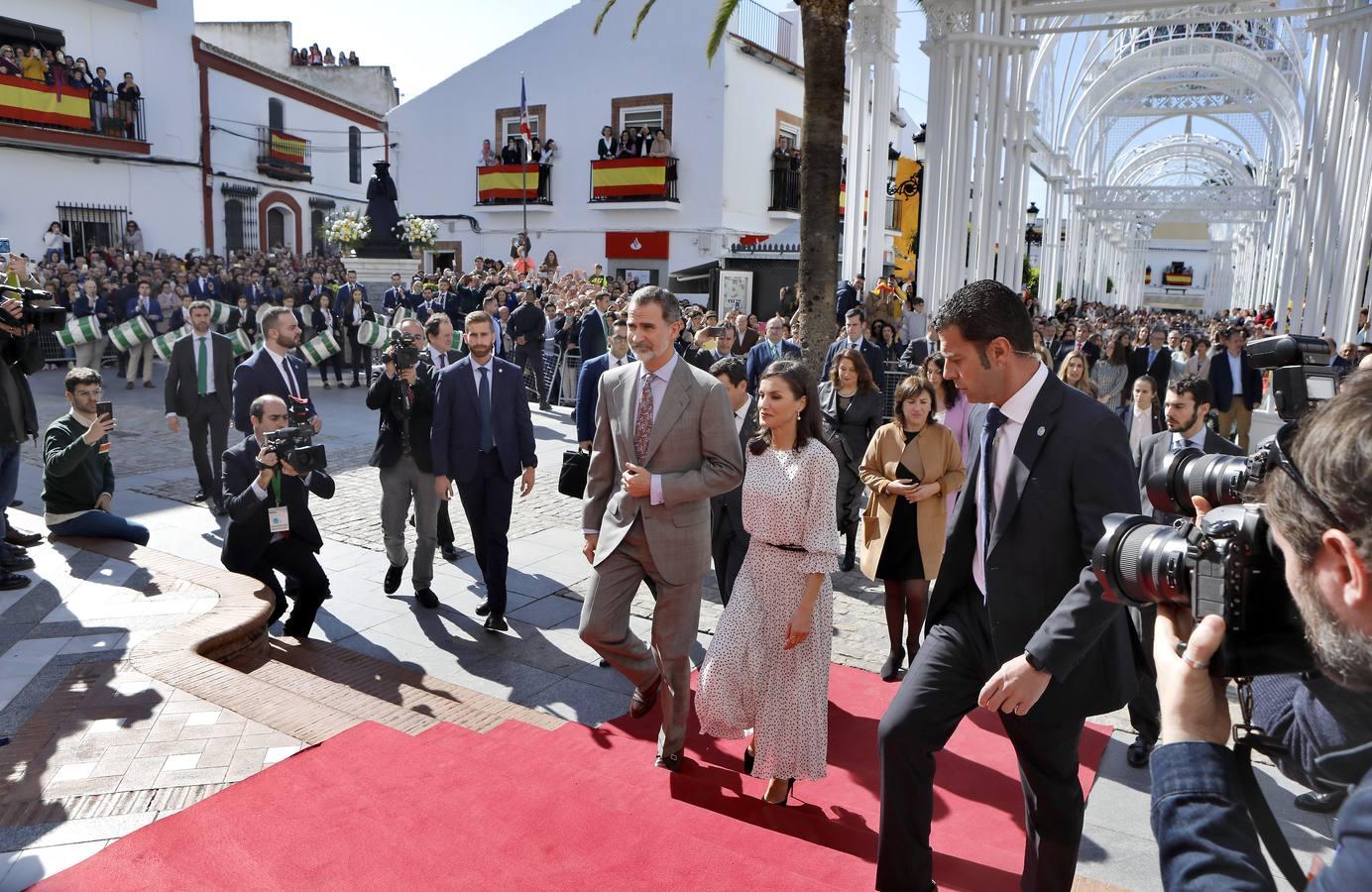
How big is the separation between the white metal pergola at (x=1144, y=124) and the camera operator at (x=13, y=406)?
10.6 meters

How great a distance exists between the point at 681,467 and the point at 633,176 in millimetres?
24411

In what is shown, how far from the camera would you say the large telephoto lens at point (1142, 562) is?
1.70 m

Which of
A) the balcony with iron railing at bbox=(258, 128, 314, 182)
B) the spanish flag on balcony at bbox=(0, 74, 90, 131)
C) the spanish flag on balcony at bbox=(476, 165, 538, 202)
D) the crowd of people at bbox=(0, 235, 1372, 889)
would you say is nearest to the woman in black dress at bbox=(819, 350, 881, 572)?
the crowd of people at bbox=(0, 235, 1372, 889)

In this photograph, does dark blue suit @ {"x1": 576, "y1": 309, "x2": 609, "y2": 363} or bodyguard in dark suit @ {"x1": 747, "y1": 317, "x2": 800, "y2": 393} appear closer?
bodyguard in dark suit @ {"x1": 747, "y1": 317, "x2": 800, "y2": 393}

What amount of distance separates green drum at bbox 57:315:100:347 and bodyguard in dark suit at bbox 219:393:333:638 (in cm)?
1227

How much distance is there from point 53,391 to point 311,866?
15848 millimetres

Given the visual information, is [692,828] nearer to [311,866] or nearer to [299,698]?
[311,866]

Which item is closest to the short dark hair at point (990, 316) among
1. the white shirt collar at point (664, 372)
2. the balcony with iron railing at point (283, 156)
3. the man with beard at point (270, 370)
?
the white shirt collar at point (664, 372)

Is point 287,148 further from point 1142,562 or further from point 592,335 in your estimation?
point 1142,562

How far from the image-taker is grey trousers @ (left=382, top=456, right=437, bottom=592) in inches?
268

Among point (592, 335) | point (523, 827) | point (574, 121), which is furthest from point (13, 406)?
point (574, 121)

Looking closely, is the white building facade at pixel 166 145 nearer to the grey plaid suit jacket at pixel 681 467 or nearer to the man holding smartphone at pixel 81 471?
the man holding smartphone at pixel 81 471

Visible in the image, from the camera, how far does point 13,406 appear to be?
631cm

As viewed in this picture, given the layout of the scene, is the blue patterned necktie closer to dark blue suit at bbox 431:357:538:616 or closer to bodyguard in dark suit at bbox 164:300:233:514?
dark blue suit at bbox 431:357:538:616
